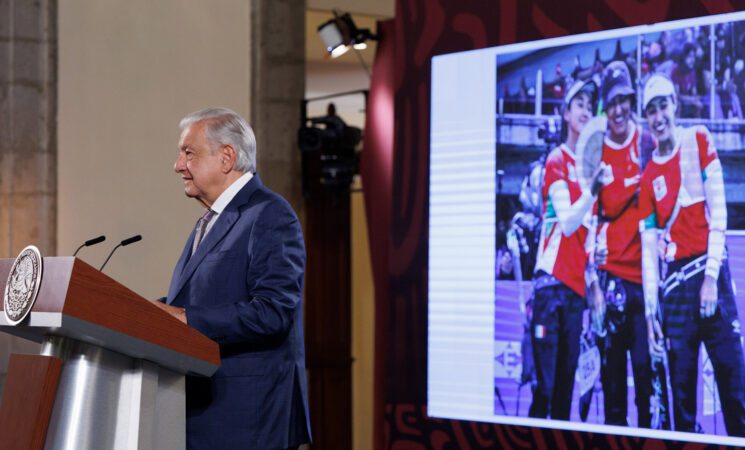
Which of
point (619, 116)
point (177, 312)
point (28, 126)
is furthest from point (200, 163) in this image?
point (28, 126)

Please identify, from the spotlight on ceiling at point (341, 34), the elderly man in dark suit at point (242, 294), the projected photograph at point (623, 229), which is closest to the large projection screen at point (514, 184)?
the projected photograph at point (623, 229)

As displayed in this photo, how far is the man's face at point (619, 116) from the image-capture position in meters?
3.25

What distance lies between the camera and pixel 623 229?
323cm

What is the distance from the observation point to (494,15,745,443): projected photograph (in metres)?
3.05

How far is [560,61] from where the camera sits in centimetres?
341

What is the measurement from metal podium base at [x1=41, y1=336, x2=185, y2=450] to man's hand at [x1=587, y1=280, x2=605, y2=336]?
69.6 inches

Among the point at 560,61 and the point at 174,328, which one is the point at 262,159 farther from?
the point at 174,328

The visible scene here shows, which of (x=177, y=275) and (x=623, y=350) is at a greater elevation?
(x=177, y=275)

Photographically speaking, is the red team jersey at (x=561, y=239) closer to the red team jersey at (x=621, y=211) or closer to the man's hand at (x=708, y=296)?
the red team jersey at (x=621, y=211)

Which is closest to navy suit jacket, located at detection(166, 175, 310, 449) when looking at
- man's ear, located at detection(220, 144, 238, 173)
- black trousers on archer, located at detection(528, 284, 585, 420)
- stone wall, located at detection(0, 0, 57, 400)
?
man's ear, located at detection(220, 144, 238, 173)

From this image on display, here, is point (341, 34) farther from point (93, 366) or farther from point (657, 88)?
point (93, 366)

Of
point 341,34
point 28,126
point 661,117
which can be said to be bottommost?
point 661,117

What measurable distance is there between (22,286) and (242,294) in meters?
0.61

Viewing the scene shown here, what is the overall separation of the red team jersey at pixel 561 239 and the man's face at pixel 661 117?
0.30 m
